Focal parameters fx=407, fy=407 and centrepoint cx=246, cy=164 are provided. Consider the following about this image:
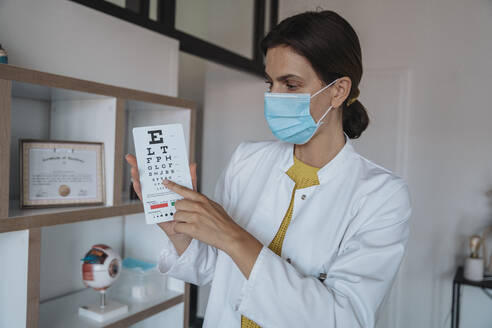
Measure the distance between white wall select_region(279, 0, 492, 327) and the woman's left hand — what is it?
7.43ft

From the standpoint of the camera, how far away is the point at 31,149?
1.27m

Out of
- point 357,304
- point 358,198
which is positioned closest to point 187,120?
point 358,198

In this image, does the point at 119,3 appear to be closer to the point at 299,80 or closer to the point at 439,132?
the point at 299,80

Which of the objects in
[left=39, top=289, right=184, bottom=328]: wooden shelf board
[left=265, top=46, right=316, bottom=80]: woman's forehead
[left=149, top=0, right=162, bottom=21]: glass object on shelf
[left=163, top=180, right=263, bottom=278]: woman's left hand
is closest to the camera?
[left=163, top=180, right=263, bottom=278]: woman's left hand

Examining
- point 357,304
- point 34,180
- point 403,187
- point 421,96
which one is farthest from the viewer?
point 421,96

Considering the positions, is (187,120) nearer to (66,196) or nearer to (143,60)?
(143,60)

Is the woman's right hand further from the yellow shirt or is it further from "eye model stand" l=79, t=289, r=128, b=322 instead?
"eye model stand" l=79, t=289, r=128, b=322

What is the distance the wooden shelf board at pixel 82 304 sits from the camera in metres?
1.43

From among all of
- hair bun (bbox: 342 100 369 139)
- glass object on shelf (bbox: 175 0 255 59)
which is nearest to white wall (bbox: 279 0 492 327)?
glass object on shelf (bbox: 175 0 255 59)

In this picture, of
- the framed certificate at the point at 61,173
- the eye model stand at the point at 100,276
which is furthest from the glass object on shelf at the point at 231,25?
the eye model stand at the point at 100,276

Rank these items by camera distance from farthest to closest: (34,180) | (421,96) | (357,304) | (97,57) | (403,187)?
(421,96) → (97,57) → (34,180) → (403,187) → (357,304)

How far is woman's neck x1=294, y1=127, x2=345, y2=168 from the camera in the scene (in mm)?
1167

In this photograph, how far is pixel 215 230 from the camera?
0.83m

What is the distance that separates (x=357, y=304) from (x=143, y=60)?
4.68 feet
